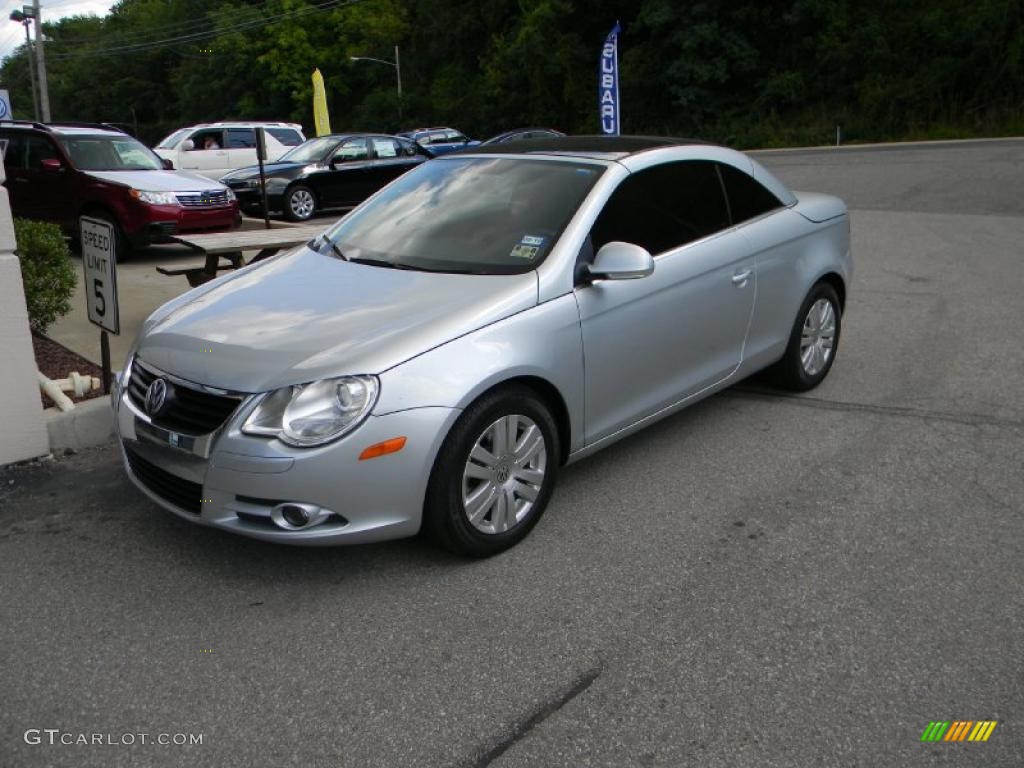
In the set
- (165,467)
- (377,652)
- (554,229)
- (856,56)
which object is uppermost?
(856,56)

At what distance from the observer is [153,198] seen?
35.7 feet

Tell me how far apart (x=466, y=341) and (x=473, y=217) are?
1109 mm

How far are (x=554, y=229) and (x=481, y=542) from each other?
144 cm

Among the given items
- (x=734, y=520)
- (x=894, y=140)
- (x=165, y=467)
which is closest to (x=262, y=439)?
(x=165, y=467)

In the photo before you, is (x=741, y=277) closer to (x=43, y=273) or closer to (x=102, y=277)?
(x=102, y=277)

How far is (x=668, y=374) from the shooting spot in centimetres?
453

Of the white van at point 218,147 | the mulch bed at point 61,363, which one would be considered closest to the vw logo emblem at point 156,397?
the mulch bed at point 61,363

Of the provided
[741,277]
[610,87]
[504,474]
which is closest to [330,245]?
[504,474]

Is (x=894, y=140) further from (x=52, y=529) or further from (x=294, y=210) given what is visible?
(x=52, y=529)

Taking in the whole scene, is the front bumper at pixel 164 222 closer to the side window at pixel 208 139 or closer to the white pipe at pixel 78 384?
the white pipe at pixel 78 384

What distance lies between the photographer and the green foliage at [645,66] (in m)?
33.9

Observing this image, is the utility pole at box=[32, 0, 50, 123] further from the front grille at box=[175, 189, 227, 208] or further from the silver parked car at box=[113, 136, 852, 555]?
the silver parked car at box=[113, 136, 852, 555]

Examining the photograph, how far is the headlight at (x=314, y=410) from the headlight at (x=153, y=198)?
843 cm

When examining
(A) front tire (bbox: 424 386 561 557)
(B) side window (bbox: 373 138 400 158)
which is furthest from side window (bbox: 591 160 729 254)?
(B) side window (bbox: 373 138 400 158)
